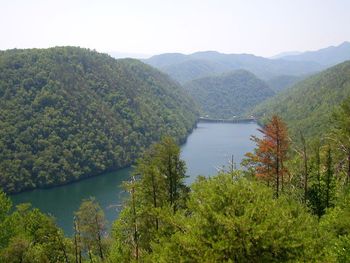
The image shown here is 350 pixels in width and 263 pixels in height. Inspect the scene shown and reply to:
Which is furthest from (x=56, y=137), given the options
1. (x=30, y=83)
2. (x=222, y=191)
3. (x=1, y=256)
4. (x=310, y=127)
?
(x=222, y=191)

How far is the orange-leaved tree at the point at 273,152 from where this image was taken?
38688mm

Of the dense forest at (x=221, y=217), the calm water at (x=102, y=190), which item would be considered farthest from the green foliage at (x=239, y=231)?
the calm water at (x=102, y=190)

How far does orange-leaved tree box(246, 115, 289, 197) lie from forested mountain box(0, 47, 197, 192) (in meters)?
93.0

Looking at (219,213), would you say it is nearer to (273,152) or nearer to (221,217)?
(221,217)

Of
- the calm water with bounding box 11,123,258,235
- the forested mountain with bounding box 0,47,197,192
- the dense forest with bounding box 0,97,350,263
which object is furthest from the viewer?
the forested mountain with bounding box 0,47,197,192

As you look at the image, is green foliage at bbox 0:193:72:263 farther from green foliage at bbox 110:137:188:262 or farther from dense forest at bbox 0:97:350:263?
green foliage at bbox 110:137:188:262

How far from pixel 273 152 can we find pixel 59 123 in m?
127

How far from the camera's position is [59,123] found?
512ft

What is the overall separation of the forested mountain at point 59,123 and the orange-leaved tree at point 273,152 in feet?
305

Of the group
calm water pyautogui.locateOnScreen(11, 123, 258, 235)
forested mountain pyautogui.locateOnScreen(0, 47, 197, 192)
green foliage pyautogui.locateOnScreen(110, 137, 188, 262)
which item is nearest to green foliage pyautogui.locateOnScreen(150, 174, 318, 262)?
green foliage pyautogui.locateOnScreen(110, 137, 188, 262)

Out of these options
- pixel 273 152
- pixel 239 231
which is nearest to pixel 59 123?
pixel 273 152

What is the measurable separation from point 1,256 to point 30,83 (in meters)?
139

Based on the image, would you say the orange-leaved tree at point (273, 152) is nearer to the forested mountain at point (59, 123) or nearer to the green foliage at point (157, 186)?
the green foliage at point (157, 186)

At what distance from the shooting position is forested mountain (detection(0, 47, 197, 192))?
13188 centimetres
